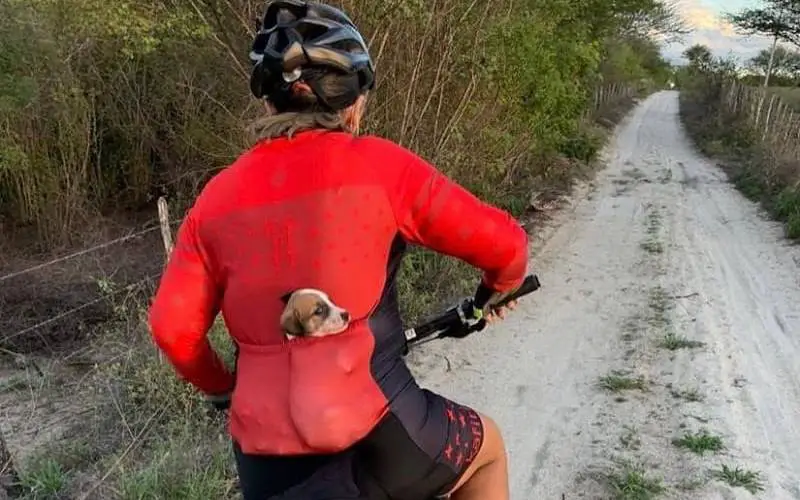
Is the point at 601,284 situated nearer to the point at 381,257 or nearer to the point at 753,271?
the point at 753,271

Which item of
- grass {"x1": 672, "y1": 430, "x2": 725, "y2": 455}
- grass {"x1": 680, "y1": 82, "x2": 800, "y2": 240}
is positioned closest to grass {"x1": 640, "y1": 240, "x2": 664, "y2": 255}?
grass {"x1": 680, "y1": 82, "x2": 800, "y2": 240}

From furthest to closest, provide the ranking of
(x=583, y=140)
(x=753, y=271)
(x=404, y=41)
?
(x=583, y=140) → (x=753, y=271) → (x=404, y=41)

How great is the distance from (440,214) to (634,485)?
10.4 ft

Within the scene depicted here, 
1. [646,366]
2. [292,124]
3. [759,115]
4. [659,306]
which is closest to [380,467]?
[292,124]

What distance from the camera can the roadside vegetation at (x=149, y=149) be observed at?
4656 millimetres

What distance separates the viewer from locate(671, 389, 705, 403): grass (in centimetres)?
541

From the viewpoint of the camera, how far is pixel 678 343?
6.43 m

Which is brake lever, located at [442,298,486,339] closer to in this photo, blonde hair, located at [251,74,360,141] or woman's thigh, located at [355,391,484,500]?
woman's thigh, located at [355,391,484,500]

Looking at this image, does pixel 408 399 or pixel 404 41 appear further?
pixel 404 41

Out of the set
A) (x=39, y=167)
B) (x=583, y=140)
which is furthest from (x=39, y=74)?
(x=583, y=140)

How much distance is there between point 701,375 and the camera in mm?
5809

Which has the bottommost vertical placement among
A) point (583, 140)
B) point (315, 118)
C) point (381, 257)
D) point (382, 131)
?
point (583, 140)

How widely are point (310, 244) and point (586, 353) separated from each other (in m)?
5.17

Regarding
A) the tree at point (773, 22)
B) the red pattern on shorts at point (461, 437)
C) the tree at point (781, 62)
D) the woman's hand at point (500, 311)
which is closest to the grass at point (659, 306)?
the woman's hand at point (500, 311)
